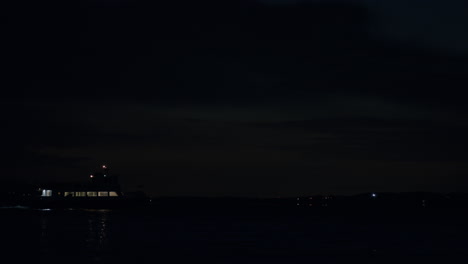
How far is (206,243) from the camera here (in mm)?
73625

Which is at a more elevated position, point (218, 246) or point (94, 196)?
point (94, 196)

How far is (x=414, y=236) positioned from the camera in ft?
293

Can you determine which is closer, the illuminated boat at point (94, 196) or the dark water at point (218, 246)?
the dark water at point (218, 246)

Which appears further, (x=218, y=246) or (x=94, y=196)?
(x=94, y=196)

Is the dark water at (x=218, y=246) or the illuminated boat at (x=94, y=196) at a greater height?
the illuminated boat at (x=94, y=196)

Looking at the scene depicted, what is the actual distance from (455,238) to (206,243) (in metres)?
30.6

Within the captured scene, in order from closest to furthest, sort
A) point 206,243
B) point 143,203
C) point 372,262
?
point 372,262
point 206,243
point 143,203

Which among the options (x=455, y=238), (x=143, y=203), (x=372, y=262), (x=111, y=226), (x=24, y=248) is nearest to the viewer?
(x=372, y=262)

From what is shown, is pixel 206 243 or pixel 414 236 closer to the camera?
pixel 206 243

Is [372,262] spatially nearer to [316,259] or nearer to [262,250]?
[316,259]

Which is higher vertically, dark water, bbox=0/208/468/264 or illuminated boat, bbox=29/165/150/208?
illuminated boat, bbox=29/165/150/208

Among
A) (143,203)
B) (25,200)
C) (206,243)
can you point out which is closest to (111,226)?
(206,243)

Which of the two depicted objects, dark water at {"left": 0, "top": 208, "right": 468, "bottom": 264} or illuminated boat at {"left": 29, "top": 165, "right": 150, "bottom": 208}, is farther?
illuminated boat at {"left": 29, "top": 165, "right": 150, "bottom": 208}

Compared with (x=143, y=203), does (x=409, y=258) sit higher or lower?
lower
